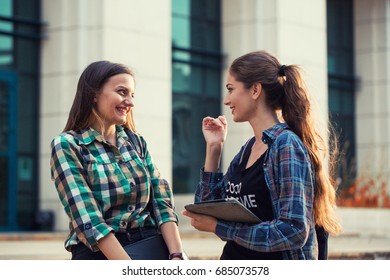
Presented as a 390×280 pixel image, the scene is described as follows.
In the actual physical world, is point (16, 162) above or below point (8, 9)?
below

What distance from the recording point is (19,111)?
1353 cm

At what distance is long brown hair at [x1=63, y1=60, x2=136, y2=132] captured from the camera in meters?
3.54

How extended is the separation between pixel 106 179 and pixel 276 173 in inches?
28.8

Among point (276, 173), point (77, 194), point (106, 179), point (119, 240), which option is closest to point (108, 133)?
point (106, 179)

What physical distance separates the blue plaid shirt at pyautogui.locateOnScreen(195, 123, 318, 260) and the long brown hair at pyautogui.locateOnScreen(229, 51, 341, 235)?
0.22ft

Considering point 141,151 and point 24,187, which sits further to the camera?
point 24,187

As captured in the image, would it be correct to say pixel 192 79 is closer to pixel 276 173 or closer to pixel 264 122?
pixel 264 122

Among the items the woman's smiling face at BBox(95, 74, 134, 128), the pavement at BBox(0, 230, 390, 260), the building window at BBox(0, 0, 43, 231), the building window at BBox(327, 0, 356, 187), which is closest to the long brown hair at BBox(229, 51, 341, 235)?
the woman's smiling face at BBox(95, 74, 134, 128)

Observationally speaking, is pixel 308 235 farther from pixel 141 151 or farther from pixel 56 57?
pixel 56 57

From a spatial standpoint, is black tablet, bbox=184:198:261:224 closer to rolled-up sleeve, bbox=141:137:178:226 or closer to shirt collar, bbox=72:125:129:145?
rolled-up sleeve, bbox=141:137:178:226
